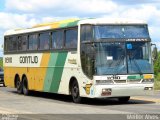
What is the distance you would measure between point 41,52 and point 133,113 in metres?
9.88

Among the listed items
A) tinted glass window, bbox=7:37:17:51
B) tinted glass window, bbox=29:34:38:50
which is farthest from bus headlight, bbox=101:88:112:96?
tinted glass window, bbox=7:37:17:51

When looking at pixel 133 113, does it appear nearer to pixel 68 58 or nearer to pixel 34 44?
pixel 68 58

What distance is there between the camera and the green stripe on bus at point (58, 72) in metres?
22.5

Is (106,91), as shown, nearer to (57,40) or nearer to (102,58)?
(102,58)

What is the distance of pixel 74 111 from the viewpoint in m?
16.9

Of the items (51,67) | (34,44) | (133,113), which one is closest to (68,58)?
(51,67)

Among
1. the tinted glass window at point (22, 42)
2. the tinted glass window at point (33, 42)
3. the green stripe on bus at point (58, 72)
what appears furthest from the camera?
the tinted glass window at point (22, 42)

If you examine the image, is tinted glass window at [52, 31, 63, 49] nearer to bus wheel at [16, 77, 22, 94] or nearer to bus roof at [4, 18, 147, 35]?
bus roof at [4, 18, 147, 35]

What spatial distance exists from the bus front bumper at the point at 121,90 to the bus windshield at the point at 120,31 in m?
1.89

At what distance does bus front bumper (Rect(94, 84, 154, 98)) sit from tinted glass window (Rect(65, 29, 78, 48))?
246 cm

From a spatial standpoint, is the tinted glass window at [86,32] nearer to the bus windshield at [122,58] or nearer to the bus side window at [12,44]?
the bus windshield at [122,58]

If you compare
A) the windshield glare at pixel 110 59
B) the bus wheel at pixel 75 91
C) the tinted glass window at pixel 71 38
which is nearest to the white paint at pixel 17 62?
the tinted glass window at pixel 71 38

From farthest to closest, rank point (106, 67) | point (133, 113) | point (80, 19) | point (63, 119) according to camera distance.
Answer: point (80, 19) → point (106, 67) → point (133, 113) → point (63, 119)

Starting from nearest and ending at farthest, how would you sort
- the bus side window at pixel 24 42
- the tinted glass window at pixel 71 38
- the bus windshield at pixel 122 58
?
the bus windshield at pixel 122 58
the tinted glass window at pixel 71 38
the bus side window at pixel 24 42
